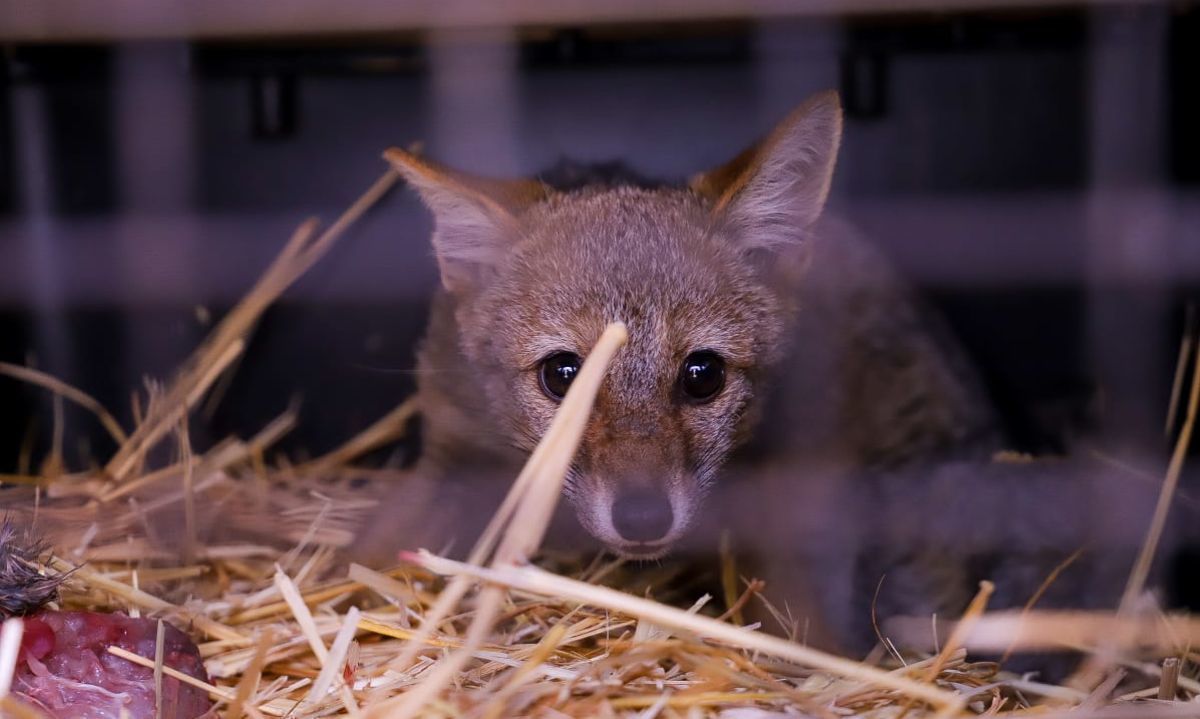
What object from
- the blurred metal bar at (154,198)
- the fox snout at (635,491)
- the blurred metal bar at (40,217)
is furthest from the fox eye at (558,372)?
the blurred metal bar at (40,217)

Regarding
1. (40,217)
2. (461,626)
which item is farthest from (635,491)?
(40,217)

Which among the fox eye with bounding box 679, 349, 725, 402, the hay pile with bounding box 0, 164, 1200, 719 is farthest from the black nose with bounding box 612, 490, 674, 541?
the fox eye with bounding box 679, 349, 725, 402

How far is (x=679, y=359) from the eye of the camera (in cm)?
217

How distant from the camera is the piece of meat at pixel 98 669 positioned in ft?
5.71

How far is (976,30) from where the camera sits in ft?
10.4

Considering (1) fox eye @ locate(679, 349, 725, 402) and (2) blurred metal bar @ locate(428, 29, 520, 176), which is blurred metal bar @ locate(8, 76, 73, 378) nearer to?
(2) blurred metal bar @ locate(428, 29, 520, 176)

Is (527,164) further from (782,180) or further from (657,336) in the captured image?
(657,336)

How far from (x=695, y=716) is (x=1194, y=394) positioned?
1.48 meters

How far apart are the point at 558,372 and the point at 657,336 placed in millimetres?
238

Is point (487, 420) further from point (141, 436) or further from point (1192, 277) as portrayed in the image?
point (1192, 277)

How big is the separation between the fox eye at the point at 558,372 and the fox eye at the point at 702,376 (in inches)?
8.6

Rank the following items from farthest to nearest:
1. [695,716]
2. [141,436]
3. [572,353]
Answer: [141,436] → [572,353] → [695,716]

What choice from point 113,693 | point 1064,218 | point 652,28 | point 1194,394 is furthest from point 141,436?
point 1194,394

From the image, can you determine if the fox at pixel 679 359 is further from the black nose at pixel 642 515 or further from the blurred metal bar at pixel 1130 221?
the blurred metal bar at pixel 1130 221
